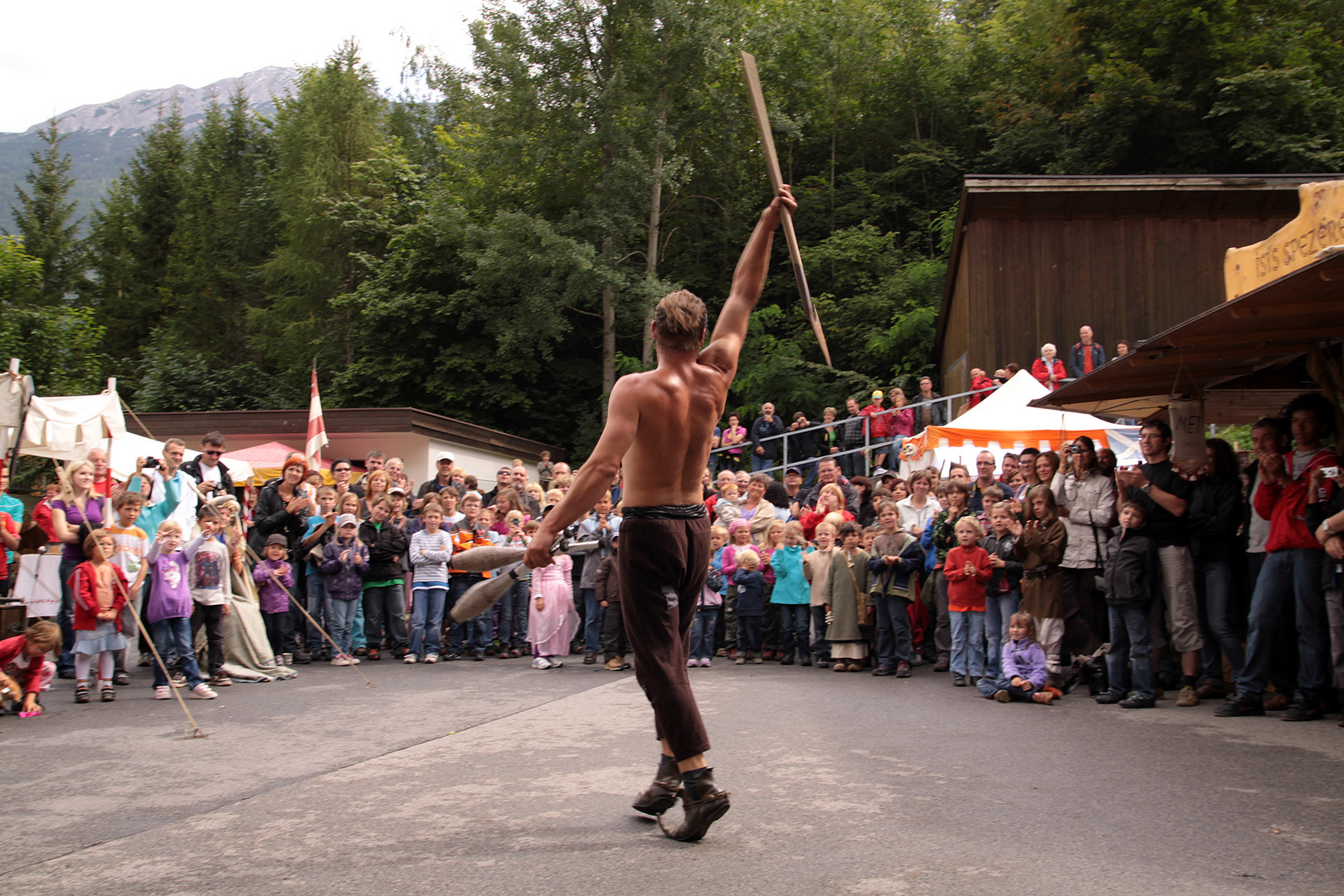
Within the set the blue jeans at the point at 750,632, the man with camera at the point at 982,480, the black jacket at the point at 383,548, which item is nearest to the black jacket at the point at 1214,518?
the man with camera at the point at 982,480

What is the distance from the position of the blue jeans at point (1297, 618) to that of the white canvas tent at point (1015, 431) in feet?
20.6

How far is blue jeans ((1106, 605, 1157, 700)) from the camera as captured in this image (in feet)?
25.7

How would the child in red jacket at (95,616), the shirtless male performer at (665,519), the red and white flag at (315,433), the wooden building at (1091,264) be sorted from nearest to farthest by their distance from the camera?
the shirtless male performer at (665,519) < the child in red jacket at (95,616) < the red and white flag at (315,433) < the wooden building at (1091,264)

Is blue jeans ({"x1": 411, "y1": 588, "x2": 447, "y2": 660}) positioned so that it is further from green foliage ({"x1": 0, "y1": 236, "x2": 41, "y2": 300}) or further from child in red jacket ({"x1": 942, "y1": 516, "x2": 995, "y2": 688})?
green foliage ({"x1": 0, "y1": 236, "x2": 41, "y2": 300})

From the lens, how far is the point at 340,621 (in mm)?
11312

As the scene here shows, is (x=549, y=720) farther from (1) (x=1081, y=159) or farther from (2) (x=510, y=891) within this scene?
(1) (x=1081, y=159)

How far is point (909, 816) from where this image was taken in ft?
14.6

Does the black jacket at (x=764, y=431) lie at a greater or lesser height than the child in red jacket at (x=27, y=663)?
greater

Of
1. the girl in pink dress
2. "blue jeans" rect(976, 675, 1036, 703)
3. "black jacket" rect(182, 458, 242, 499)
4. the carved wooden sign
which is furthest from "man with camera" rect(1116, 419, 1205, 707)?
"black jacket" rect(182, 458, 242, 499)

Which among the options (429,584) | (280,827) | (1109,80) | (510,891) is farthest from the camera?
(1109,80)

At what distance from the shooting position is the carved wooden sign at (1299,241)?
6.75 m

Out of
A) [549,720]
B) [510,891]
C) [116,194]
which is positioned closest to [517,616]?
[549,720]

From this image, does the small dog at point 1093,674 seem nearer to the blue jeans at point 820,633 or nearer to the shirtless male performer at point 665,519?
the blue jeans at point 820,633

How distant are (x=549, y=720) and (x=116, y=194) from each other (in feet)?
160
